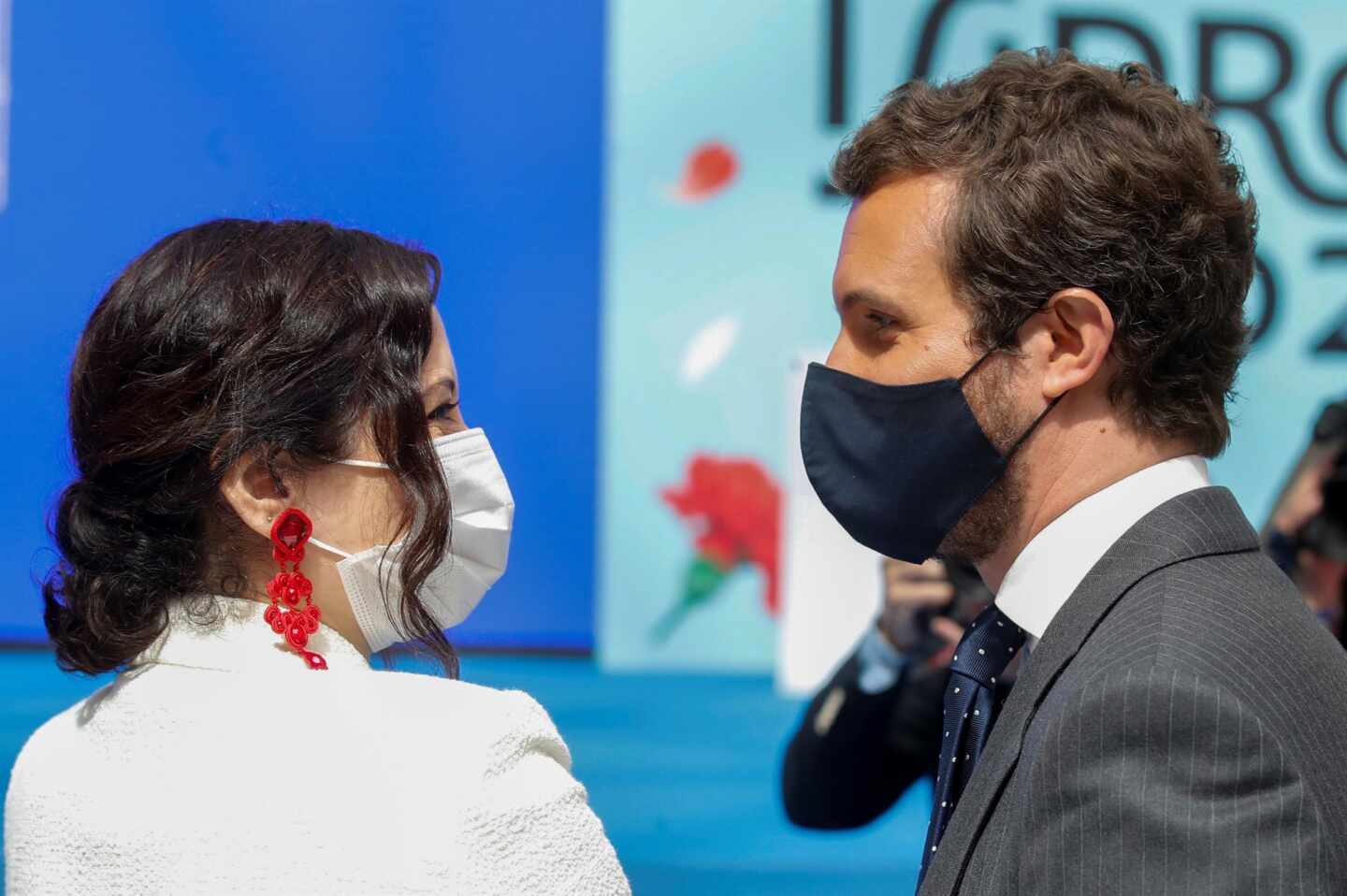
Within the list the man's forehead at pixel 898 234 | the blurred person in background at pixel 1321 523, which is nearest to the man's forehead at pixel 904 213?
the man's forehead at pixel 898 234

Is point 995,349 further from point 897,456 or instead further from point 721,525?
point 721,525

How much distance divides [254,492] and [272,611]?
0.12 metres

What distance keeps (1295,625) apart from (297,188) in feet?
16.1

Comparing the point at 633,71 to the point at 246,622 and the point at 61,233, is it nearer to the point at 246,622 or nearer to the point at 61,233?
the point at 61,233

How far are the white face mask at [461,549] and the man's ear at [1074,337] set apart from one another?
602 millimetres

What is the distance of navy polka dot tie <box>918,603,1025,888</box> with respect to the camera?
4.84 ft

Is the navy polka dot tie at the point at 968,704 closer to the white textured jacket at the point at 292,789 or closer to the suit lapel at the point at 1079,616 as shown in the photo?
the suit lapel at the point at 1079,616

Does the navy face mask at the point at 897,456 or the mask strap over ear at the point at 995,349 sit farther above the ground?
the mask strap over ear at the point at 995,349

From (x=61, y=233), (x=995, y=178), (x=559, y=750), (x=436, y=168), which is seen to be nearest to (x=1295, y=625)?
(x=995, y=178)

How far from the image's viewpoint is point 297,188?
558cm

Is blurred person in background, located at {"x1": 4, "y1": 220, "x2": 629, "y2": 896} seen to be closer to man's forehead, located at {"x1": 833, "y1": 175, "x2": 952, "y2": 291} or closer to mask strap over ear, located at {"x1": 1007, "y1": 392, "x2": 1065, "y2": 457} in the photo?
man's forehead, located at {"x1": 833, "y1": 175, "x2": 952, "y2": 291}

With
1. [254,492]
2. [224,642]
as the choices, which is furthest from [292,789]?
[254,492]

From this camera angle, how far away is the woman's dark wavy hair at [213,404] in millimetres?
1336

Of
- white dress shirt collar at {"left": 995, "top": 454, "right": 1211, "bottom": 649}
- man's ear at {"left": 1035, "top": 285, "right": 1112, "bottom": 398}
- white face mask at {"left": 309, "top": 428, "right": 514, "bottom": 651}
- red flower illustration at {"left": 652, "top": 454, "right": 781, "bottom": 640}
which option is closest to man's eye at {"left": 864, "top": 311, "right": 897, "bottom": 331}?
man's ear at {"left": 1035, "top": 285, "right": 1112, "bottom": 398}
